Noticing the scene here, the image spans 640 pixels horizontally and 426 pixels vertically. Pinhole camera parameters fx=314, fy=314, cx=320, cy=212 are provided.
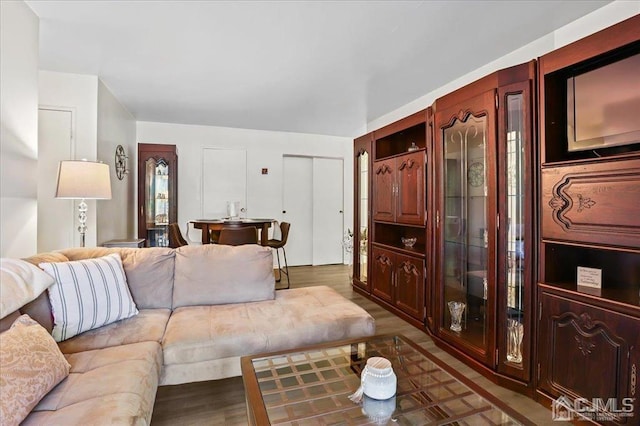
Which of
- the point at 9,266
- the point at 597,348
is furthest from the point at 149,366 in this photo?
the point at 597,348

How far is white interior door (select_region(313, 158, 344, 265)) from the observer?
5.97 metres

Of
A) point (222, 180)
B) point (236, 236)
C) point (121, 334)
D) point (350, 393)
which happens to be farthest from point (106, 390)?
point (222, 180)

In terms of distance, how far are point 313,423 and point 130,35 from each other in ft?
9.45

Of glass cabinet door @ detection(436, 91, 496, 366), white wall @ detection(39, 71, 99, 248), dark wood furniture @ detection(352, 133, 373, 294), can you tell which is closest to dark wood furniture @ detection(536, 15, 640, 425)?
glass cabinet door @ detection(436, 91, 496, 366)

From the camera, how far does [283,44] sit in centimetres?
255

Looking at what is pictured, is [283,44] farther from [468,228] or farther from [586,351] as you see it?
[586,351]

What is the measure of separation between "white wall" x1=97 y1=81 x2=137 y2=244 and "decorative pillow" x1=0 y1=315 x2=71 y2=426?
2337 mm

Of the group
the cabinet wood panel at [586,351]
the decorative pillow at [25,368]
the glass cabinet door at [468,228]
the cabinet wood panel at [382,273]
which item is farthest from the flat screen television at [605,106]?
the decorative pillow at [25,368]

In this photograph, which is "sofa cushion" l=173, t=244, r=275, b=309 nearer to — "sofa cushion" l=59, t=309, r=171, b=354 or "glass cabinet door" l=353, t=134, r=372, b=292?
"sofa cushion" l=59, t=309, r=171, b=354

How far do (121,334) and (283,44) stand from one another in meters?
2.34

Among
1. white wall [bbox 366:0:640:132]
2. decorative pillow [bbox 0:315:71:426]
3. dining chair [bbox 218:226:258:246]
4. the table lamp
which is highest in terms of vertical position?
white wall [bbox 366:0:640:132]

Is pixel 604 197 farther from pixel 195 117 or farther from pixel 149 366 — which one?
pixel 195 117

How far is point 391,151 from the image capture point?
380 cm

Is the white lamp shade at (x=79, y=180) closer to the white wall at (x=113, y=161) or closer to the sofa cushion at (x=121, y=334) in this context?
the white wall at (x=113, y=161)
